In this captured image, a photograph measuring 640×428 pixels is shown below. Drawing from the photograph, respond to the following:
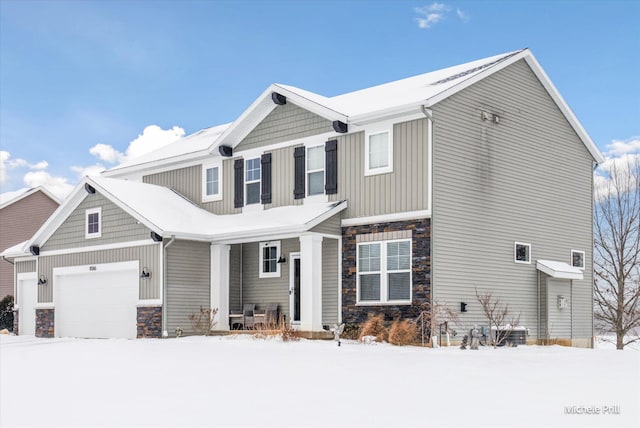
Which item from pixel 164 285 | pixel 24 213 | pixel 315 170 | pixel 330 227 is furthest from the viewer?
pixel 24 213

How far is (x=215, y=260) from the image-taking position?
82.5ft

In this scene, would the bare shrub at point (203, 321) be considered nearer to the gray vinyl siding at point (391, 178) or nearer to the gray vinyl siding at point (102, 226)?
the gray vinyl siding at point (102, 226)

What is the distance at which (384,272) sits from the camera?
2191cm

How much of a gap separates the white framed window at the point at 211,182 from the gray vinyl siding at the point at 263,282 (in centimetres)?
207

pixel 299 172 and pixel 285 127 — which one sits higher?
pixel 285 127

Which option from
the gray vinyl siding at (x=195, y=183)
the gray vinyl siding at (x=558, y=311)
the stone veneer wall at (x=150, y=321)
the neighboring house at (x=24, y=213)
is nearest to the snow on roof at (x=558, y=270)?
the gray vinyl siding at (x=558, y=311)

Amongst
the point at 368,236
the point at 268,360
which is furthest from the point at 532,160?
the point at 268,360

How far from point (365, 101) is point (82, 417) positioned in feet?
54.8

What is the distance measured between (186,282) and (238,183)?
143 inches

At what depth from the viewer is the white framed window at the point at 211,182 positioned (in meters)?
27.2

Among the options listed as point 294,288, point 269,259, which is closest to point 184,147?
point 269,259

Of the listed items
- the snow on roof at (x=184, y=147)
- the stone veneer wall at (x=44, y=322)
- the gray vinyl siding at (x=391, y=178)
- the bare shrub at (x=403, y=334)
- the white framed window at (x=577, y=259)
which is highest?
the snow on roof at (x=184, y=147)

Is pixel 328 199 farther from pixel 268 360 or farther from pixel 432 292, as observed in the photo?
pixel 268 360

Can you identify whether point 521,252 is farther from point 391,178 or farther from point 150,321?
point 150,321
